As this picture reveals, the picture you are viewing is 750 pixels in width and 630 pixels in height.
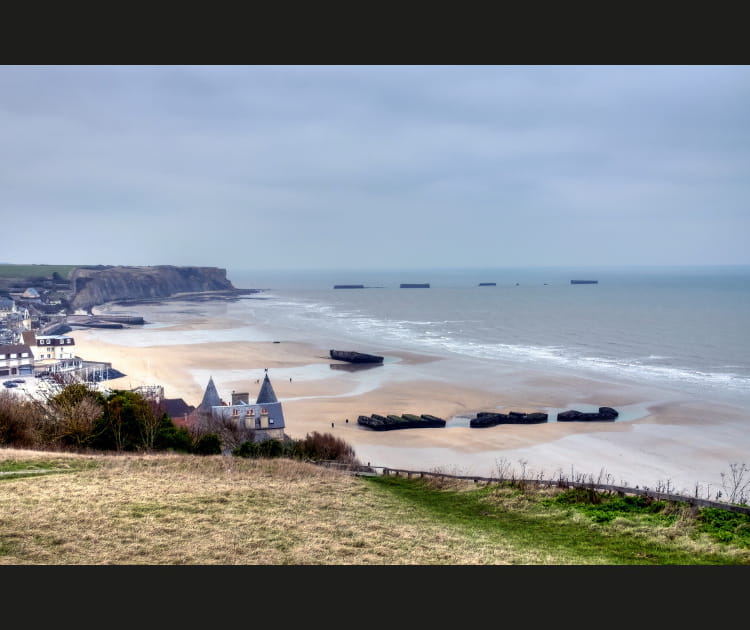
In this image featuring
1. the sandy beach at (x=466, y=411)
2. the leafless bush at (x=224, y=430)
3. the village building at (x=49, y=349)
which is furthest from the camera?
the village building at (x=49, y=349)

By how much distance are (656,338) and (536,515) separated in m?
47.5

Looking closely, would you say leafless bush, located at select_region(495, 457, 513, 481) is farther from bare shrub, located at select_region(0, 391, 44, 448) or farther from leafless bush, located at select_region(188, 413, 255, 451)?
bare shrub, located at select_region(0, 391, 44, 448)

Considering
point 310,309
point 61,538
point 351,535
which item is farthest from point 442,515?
point 310,309

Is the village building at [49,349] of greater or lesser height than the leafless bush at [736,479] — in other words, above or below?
above

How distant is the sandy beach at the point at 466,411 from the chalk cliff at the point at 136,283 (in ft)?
215

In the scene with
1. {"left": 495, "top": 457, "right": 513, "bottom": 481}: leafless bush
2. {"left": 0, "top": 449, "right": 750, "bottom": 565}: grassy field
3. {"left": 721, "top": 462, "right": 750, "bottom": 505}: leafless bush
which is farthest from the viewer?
{"left": 495, "top": 457, "right": 513, "bottom": 481}: leafless bush

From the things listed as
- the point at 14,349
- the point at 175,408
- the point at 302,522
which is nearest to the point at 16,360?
the point at 14,349

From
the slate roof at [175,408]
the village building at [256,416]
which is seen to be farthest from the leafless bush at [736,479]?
the slate roof at [175,408]

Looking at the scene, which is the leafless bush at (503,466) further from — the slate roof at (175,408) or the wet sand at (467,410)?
the slate roof at (175,408)

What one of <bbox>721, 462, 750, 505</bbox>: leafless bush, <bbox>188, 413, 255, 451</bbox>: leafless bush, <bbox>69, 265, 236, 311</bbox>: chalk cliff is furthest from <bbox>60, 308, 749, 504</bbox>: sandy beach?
<bbox>69, 265, 236, 311</bbox>: chalk cliff

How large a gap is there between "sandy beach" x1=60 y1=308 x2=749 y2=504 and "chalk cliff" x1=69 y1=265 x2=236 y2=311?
65.5 metres

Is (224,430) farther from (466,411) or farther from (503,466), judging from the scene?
(466,411)

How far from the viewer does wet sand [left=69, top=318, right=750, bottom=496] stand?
23531 millimetres

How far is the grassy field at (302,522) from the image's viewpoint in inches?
→ 416
